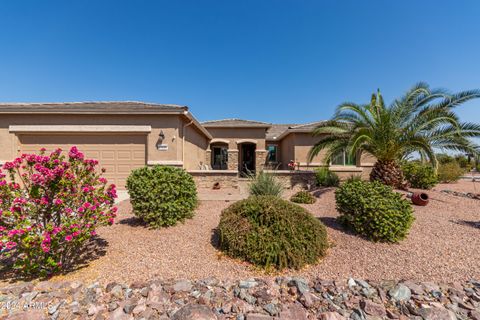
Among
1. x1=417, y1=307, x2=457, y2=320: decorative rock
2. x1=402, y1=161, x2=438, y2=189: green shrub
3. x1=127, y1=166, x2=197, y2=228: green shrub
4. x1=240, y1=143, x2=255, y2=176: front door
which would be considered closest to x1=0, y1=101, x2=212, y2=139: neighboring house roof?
x1=127, y1=166, x2=197, y2=228: green shrub

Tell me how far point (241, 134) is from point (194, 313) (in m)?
13.7

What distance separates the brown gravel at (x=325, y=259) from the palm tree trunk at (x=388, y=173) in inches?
110

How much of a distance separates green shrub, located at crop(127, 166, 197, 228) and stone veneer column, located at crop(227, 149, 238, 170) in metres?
10.5

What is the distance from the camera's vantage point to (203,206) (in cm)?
615

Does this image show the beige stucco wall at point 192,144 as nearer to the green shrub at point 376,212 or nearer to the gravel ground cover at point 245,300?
the gravel ground cover at point 245,300

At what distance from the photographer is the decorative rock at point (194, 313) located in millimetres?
2279

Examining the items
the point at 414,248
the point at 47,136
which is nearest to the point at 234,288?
the point at 414,248

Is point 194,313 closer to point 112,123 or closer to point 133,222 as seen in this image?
point 133,222

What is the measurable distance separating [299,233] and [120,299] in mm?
2767

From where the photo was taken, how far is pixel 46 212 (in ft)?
9.75

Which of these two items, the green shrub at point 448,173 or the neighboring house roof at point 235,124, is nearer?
the green shrub at point 448,173

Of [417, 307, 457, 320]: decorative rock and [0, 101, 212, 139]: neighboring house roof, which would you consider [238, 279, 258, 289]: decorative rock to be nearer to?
[417, 307, 457, 320]: decorative rock

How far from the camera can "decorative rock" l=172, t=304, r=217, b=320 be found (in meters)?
2.28

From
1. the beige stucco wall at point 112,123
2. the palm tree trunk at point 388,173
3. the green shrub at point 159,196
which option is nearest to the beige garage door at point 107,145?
the beige stucco wall at point 112,123
